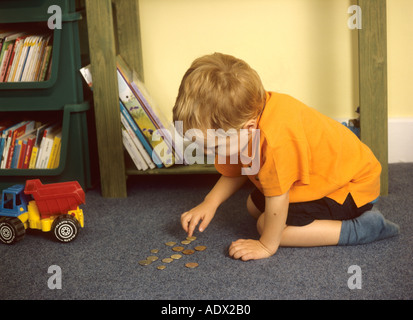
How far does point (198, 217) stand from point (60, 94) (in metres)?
0.62

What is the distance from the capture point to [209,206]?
1.20 metres

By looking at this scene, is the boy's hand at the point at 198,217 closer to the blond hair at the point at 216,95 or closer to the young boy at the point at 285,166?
the young boy at the point at 285,166

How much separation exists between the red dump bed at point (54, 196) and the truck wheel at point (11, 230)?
0.06m

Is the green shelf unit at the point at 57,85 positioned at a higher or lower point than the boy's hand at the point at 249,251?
higher

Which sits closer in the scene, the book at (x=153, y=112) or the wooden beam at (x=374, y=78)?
Result: the wooden beam at (x=374, y=78)

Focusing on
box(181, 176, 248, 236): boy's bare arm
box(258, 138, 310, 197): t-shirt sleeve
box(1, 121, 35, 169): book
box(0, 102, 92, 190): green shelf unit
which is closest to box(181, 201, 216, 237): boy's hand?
box(181, 176, 248, 236): boy's bare arm

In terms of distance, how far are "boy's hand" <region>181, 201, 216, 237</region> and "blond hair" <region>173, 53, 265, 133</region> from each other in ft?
0.92

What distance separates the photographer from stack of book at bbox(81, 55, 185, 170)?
58.4 inches

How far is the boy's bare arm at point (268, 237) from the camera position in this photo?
103 centimetres

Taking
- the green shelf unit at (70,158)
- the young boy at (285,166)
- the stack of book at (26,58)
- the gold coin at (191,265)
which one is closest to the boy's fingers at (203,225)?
the young boy at (285,166)

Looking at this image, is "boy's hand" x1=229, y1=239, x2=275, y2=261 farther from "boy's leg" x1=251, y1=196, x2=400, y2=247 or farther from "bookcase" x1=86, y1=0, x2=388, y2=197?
"bookcase" x1=86, y1=0, x2=388, y2=197

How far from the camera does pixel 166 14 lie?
1.71 meters
